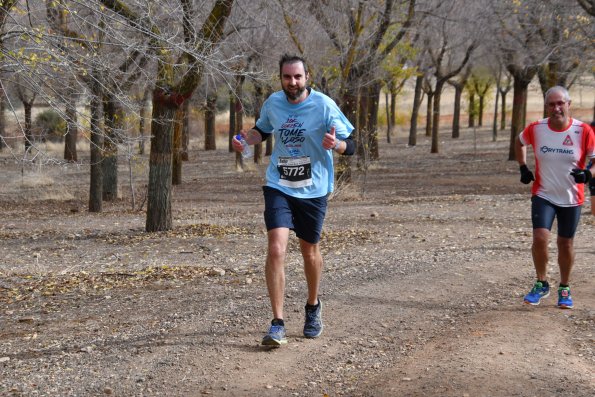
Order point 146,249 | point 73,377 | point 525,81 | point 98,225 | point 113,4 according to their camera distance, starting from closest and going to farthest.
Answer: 1. point 73,377
2. point 113,4
3. point 146,249
4. point 98,225
5. point 525,81

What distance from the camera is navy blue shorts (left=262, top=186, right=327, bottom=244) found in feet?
17.8

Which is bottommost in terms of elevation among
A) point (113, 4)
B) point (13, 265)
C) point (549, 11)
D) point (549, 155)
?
point (13, 265)

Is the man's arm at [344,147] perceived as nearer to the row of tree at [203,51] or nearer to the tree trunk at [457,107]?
the row of tree at [203,51]

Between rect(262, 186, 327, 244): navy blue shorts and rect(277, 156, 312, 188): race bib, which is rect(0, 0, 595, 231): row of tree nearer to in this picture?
rect(277, 156, 312, 188): race bib

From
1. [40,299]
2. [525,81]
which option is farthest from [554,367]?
[525,81]

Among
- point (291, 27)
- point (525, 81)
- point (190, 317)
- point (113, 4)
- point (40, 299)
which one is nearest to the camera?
point (190, 317)

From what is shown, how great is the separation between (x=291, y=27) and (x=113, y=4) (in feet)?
23.5

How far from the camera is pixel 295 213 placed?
5.55 m

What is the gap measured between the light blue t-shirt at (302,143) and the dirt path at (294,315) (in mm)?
1065

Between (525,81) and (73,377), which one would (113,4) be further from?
(525,81)

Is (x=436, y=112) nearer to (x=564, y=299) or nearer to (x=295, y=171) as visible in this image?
(x=564, y=299)

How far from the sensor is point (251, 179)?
25.9m

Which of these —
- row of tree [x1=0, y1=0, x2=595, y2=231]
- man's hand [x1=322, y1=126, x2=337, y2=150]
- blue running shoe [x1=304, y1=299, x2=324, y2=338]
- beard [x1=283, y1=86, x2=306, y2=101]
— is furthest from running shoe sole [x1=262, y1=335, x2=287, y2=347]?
row of tree [x1=0, y1=0, x2=595, y2=231]

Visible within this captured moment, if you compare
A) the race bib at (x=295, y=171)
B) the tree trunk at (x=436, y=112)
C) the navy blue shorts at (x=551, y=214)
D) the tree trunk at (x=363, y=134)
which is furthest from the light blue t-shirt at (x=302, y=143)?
the tree trunk at (x=436, y=112)
